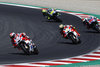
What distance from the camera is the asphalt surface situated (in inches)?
745

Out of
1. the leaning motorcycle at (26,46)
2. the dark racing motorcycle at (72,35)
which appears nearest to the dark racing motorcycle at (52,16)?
the dark racing motorcycle at (72,35)

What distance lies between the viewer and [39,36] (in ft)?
76.3

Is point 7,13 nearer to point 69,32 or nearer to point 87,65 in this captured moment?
point 69,32

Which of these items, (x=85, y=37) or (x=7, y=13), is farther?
(x=7, y=13)

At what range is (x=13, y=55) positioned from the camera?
61.5ft

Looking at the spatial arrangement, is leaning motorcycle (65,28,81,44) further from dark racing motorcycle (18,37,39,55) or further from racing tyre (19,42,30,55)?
racing tyre (19,42,30,55)

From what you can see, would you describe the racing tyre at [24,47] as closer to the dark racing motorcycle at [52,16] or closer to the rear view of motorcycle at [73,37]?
the rear view of motorcycle at [73,37]

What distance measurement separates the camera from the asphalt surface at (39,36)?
1892 centimetres

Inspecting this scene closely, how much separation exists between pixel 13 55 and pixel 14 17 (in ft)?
36.1

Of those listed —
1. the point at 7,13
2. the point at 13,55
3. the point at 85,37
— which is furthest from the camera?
the point at 7,13

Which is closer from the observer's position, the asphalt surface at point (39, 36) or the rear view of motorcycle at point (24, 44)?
the rear view of motorcycle at point (24, 44)

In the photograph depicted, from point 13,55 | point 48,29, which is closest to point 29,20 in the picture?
point 48,29

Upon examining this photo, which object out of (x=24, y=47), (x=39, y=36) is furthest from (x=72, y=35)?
(x=24, y=47)

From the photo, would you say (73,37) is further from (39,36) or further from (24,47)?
(24,47)
